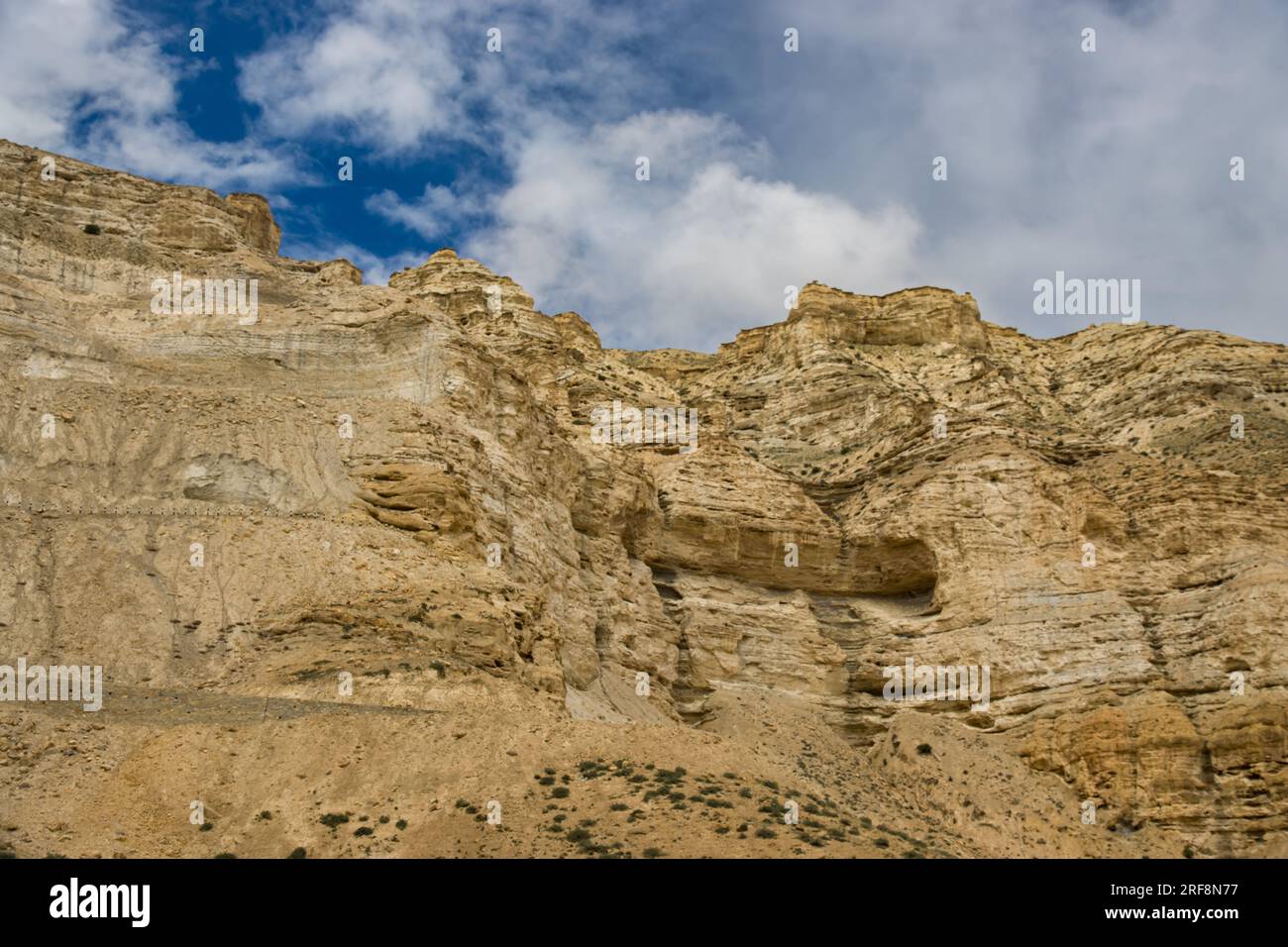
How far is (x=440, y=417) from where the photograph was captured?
39906 mm

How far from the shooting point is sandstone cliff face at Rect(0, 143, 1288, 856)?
28.1 metres

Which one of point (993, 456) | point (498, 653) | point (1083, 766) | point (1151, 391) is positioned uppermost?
point (1151, 391)

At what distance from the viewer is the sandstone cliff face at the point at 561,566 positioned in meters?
28.1

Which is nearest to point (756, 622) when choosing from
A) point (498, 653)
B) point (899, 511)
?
point (899, 511)

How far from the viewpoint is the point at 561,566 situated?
4378 cm

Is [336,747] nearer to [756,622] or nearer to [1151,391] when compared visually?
[756,622]

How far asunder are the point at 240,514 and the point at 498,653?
7980 mm

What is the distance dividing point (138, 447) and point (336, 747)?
13.3m

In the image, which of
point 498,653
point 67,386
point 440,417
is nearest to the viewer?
point 498,653

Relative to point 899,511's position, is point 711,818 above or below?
below

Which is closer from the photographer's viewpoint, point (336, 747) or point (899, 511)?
point (336, 747)
